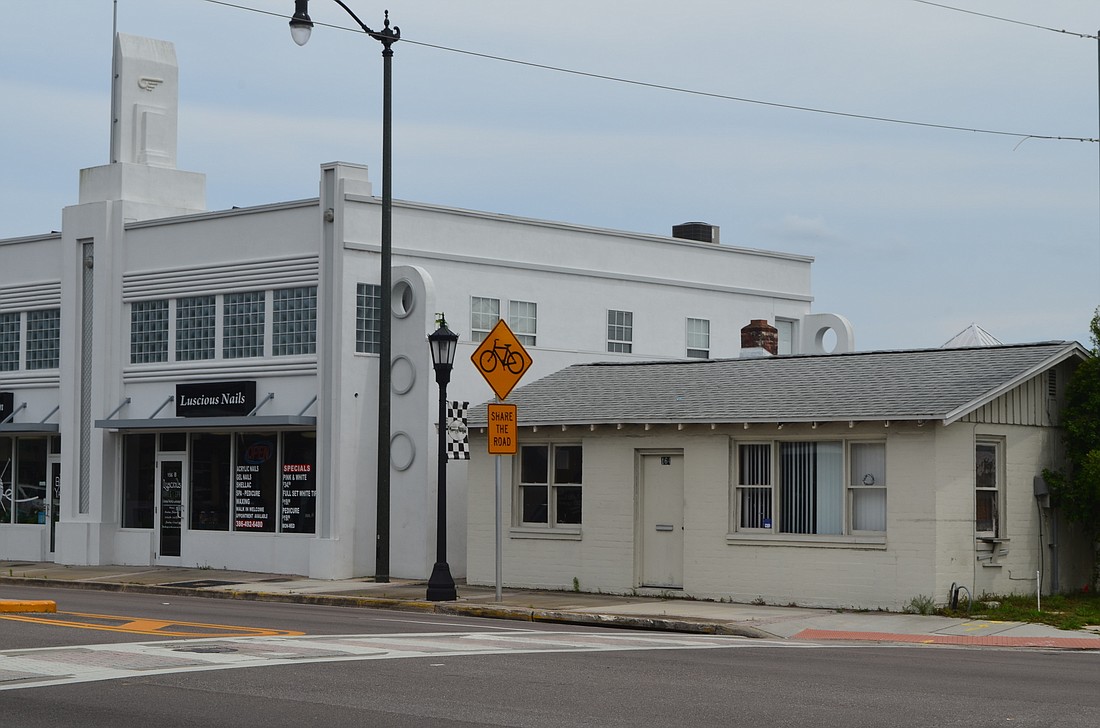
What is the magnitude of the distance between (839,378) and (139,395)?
14.7 metres

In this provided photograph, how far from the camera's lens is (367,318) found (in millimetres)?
27531

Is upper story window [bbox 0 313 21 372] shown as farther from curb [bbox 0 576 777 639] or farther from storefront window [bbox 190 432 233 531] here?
curb [bbox 0 576 777 639]

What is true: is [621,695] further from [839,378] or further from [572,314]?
[572,314]

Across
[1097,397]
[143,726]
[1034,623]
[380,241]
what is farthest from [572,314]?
[143,726]

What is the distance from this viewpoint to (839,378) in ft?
74.9

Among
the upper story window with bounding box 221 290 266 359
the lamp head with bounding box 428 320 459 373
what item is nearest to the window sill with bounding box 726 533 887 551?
the lamp head with bounding box 428 320 459 373

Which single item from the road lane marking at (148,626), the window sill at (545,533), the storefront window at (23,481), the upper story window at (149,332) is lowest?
the road lane marking at (148,626)

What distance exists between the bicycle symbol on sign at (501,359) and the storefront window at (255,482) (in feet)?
27.0

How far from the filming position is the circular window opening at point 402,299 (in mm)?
27097

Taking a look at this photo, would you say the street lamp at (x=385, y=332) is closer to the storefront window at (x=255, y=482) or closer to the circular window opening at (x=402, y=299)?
the circular window opening at (x=402, y=299)

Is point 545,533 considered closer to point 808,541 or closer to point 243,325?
point 808,541

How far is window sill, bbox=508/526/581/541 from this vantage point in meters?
24.1

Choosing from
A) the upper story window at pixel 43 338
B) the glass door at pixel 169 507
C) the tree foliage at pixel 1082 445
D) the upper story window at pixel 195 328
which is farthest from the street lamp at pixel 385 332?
the tree foliage at pixel 1082 445

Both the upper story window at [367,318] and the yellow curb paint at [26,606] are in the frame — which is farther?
the upper story window at [367,318]
